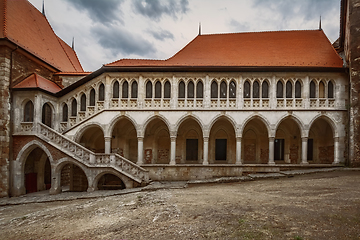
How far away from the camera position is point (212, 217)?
6598 mm

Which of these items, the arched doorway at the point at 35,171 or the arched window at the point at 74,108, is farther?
the arched window at the point at 74,108

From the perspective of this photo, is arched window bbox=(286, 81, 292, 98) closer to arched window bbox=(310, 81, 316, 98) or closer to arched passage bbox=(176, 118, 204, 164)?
arched window bbox=(310, 81, 316, 98)

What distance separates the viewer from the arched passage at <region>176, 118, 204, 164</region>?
17.7m

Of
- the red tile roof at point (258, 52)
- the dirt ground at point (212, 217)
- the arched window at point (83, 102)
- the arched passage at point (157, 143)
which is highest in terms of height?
the red tile roof at point (258, 52)

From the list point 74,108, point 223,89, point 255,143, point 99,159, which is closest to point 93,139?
point 74,108

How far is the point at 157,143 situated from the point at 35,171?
9.00 m

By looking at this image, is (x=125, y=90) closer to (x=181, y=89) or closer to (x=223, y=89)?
(x=181, y=89)

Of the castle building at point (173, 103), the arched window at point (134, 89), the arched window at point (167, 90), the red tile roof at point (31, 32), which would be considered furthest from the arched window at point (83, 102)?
the arched window at point (167, 90)

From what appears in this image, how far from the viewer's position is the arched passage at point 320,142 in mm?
16859

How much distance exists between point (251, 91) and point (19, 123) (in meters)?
15.3

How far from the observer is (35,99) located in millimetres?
14281

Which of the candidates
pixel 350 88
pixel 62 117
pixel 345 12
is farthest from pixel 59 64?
pixel 345 12

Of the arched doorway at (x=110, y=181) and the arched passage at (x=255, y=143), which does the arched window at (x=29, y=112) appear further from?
the arched passage at (x=255, y=143)

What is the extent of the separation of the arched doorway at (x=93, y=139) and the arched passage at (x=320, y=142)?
1653cm
